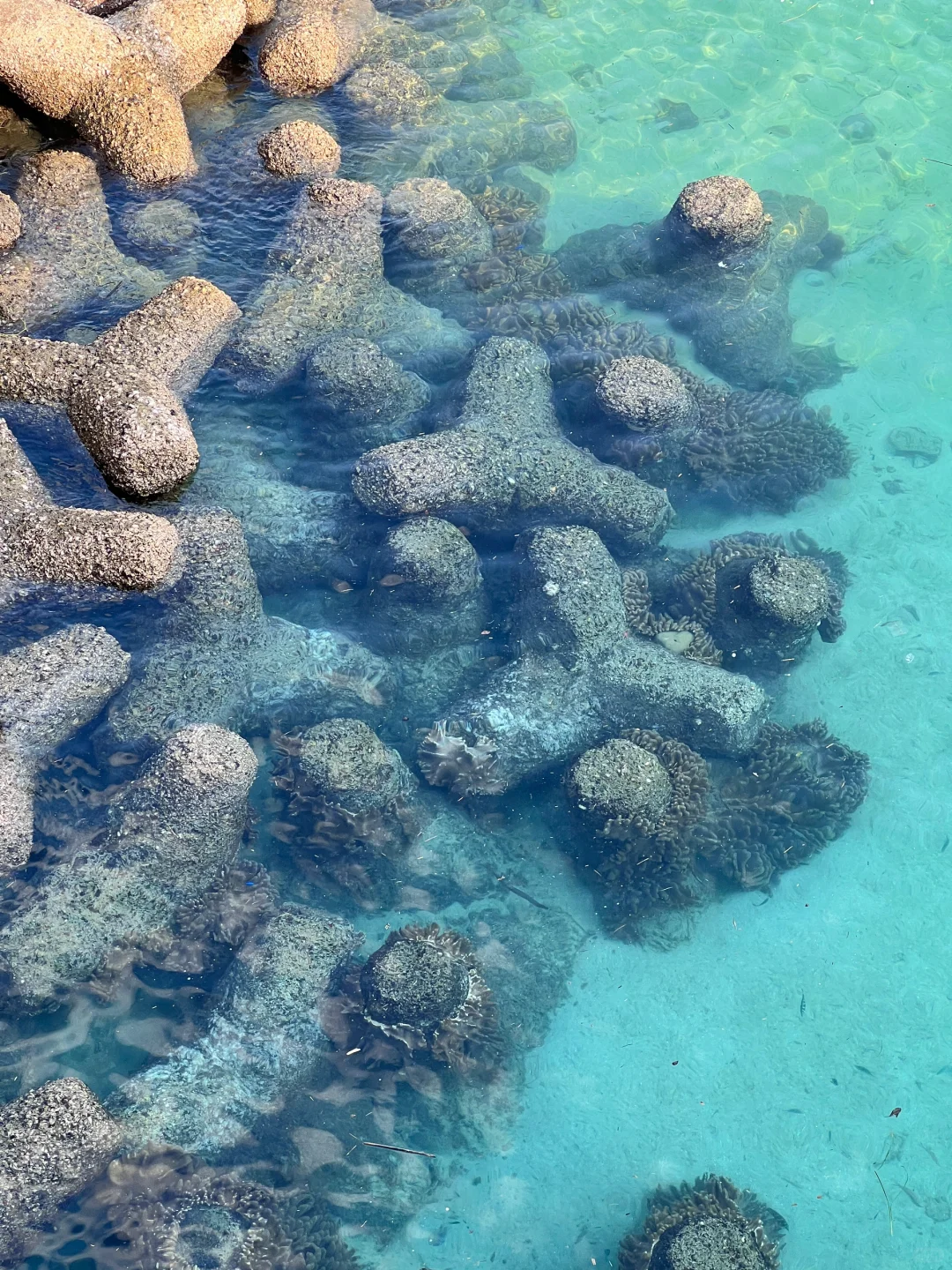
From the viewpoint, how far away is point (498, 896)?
608 centimetres

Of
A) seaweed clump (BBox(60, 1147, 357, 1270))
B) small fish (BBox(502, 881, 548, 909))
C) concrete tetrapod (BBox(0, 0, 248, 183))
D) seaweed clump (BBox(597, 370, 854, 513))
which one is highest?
concrete tetrapod (BBox(0, 0, 248, 183))

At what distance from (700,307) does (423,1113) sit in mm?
7154

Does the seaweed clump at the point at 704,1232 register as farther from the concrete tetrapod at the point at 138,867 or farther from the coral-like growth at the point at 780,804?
the concrete tetrapod at the point at 138,867

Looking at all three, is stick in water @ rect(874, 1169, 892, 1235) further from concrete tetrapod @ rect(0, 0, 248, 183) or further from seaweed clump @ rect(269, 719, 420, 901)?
concrete tetrapod @ rect(0, 0, 248, 183)

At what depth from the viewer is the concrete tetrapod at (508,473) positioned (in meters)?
6.35

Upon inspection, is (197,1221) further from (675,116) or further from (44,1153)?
(675,116)

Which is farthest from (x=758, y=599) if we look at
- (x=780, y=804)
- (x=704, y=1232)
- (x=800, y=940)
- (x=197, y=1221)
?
(x=197, y=1221)

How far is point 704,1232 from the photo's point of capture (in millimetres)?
4773

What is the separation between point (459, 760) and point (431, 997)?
156 cm

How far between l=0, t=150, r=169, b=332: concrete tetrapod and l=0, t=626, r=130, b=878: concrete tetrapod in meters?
2.86

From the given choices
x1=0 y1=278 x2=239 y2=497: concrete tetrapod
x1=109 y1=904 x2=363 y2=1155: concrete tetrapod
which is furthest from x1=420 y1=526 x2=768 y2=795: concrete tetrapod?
x1=0 y1=278 x2=239 y2=497: concrete tetrapod

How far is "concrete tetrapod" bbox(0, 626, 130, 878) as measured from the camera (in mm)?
5191

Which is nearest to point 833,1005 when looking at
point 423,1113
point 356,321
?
point 423,1113

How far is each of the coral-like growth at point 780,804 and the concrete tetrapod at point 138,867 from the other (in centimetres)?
327
